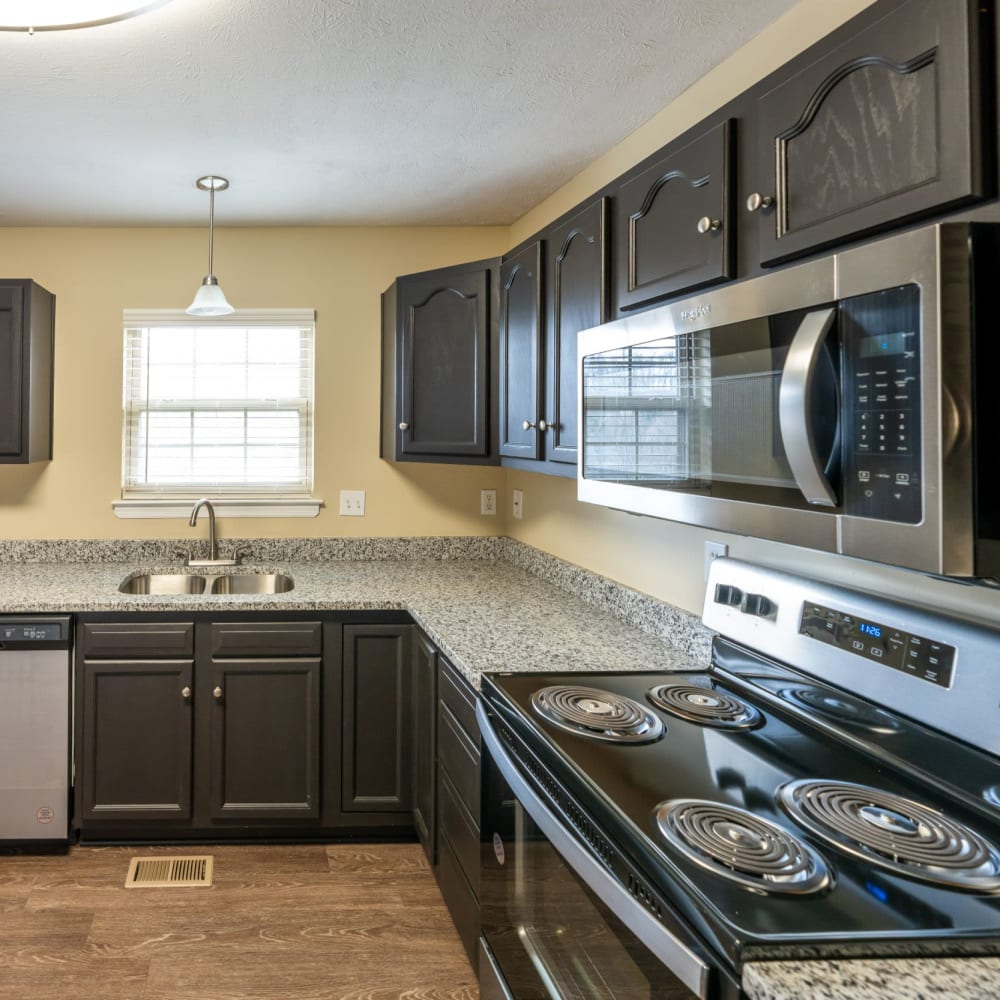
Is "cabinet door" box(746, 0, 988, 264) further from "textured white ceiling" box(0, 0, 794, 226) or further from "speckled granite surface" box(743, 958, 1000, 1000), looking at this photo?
"speckled granite surface" box(743, 958, 1000, 1000)

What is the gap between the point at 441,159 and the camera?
8.30 ft

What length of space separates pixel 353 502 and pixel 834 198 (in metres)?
2.53

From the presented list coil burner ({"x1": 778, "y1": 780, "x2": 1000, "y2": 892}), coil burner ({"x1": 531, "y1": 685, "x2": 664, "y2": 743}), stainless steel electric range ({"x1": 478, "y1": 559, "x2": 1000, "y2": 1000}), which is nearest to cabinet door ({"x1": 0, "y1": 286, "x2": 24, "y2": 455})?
stainless steel electric range ({"x1": 478, "y1": 559, "x2": 1000, "y2": 1000})

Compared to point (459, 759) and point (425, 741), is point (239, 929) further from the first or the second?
point (459, 759)

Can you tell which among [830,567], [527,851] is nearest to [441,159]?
[830,567]

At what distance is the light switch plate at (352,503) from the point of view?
11.0 ft

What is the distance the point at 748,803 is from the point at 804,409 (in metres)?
0.57

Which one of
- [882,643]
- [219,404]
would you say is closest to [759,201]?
[882,643]

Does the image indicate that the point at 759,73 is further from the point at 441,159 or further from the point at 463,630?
the point at 463,630

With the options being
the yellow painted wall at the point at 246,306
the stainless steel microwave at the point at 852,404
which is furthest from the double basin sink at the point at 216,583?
the stainless steel microwave at the point at 852,404

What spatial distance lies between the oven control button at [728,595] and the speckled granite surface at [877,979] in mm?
909

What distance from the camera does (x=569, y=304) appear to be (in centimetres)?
215

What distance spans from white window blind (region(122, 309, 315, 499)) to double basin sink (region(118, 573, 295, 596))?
0.40 metres

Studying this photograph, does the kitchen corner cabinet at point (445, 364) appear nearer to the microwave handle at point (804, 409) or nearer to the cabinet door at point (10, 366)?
the cabinet door at point (10, 366)
